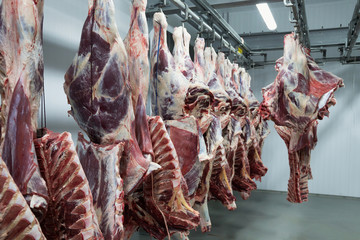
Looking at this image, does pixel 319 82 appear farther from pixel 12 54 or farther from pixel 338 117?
pixel 338 117

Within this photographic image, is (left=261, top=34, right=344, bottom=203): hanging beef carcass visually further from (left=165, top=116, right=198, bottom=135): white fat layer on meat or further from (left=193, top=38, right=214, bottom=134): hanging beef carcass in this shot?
(left=165, top=116, right=198, bottom=135): white fat layer on meat

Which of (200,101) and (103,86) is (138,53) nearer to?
(103,86)

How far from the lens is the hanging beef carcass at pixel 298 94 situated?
3.07 meters

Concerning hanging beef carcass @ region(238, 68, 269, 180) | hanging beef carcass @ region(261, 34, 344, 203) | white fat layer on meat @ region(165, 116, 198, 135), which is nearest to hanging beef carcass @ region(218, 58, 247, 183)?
hanging beef carcass @ region(261, 34, 344, 203)

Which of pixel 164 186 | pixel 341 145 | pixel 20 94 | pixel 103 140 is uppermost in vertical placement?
pixel 20 94

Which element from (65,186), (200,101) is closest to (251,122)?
(200,101)

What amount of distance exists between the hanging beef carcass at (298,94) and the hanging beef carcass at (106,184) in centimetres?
217

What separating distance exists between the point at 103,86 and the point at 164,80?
28.1 inches

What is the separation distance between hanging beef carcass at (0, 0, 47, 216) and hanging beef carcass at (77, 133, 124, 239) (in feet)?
0.92

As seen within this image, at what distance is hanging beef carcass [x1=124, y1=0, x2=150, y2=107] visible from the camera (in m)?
1.54

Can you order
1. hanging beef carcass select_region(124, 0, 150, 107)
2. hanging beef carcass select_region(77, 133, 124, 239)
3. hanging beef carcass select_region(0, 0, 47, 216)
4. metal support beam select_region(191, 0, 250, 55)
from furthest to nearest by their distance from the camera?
metal support beam select_region(191, 0, 250, 55)
hanging beef carcass select_region(124, 0, 150, 107)
hanging beef carcass select_region(77, 133, 124, 239)
hanging beef carcass select_region(0, 0, 47, 216)

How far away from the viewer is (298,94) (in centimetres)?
312

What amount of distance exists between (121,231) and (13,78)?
0.57 meters

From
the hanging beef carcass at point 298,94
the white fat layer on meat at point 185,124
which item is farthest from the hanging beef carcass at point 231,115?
the white fat layer on meat at point 185,124
